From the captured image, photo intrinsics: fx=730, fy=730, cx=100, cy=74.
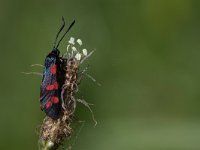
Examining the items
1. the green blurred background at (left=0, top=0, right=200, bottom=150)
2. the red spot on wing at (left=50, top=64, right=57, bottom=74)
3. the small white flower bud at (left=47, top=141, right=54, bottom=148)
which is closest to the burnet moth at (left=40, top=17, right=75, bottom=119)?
the red spot on wing at (left=50, top=64, right=57, bottom=74)

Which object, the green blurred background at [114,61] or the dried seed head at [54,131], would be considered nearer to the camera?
the dried seed head at [54,131]

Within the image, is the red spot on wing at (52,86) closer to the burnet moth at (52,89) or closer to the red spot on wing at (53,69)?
the burnet moth at (52,89)

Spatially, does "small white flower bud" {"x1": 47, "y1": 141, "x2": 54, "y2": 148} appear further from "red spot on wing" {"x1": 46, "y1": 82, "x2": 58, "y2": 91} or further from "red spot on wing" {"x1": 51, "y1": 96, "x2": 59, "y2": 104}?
"red spot on wing" {"x1": 46, "y1": 82, "x2": 58, "y2": 91}

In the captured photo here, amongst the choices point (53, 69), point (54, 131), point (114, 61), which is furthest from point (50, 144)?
point (114, 61)

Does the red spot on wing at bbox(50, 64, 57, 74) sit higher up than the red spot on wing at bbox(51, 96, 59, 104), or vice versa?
the red spot on wing at bbox(50, 64, 57, 74)

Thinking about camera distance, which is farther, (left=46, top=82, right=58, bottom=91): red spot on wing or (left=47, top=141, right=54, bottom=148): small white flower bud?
(left=46, top=82, right=58, bottom=91): red spot on wing

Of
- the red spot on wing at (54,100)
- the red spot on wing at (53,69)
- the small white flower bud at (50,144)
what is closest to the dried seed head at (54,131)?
the small white flower bud at (50,144)

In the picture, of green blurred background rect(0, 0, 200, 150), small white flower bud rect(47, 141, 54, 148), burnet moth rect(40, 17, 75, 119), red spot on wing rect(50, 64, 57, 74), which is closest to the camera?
small white flower bud rect(47, 141, 54, 148)
